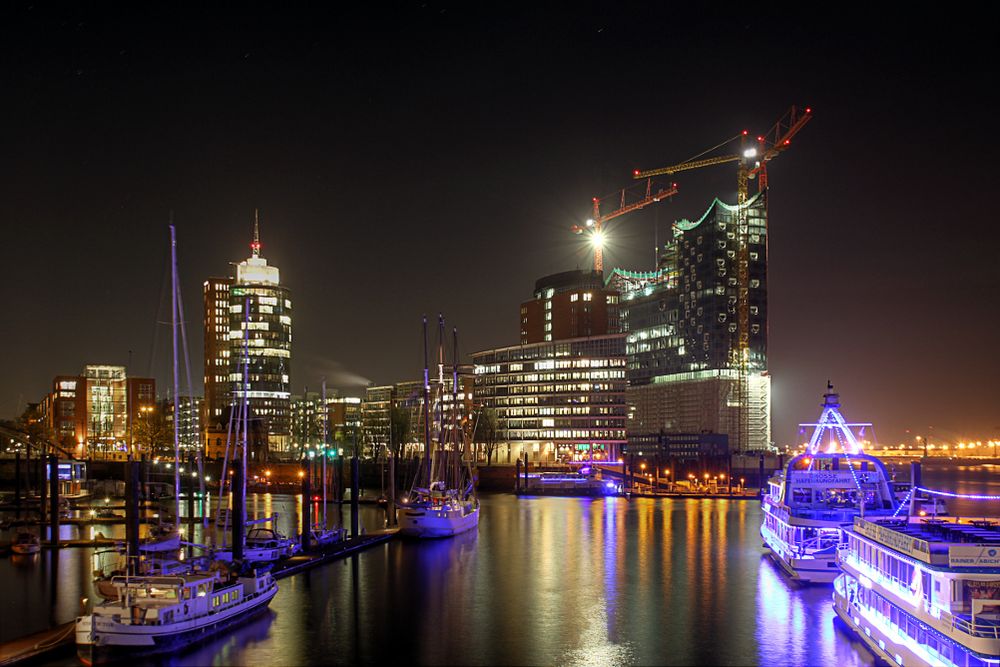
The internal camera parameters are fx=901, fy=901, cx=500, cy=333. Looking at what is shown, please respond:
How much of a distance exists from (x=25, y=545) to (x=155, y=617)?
3746 centimetres

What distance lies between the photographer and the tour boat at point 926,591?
26547mm

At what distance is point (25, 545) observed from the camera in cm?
6788

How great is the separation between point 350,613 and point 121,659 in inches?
542

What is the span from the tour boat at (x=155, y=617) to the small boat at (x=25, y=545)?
30645mm

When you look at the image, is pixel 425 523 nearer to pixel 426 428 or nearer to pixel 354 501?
pixel 354 501

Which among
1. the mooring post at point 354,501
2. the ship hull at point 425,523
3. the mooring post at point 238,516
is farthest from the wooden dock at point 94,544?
the mooring post at point 238,516

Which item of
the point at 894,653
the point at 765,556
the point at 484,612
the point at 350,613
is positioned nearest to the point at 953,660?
the point at 894,653

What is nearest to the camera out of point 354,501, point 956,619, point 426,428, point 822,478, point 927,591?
point 956,619

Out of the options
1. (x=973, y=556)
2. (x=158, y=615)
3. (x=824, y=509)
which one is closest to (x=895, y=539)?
(x=973, y=556)

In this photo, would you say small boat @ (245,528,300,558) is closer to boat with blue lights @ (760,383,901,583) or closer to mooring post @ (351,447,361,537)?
mooring post @ (351,447,361,537)

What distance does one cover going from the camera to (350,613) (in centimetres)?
4794

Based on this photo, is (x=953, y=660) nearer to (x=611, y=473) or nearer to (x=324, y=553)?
(x=324, y=553)

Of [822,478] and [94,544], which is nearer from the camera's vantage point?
[822,478]

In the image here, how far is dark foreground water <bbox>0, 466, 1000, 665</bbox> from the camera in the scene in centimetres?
3997
